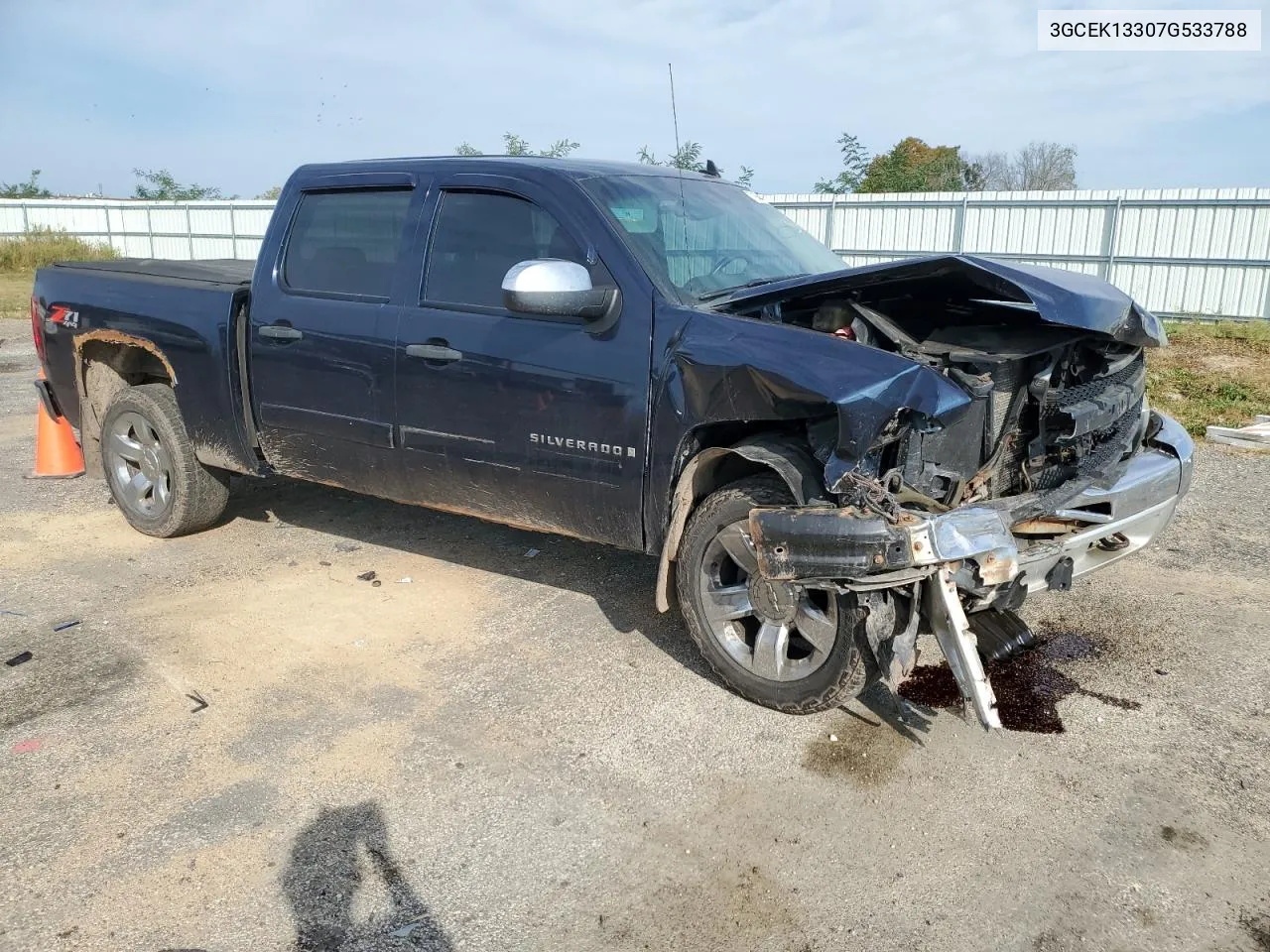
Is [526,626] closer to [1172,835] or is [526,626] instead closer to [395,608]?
[395,608]

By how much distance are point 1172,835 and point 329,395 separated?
3797 mm

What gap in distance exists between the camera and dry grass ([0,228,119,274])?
27188mm

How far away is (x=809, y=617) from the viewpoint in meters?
3.51

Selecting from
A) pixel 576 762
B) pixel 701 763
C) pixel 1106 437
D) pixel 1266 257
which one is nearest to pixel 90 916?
pixel 576 762

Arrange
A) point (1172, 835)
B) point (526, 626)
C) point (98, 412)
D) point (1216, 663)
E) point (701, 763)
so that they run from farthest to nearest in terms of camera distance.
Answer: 1. point (98, 412)
2. point (526, 626)
3. point (1216, 663)
4. point (701, 763)
5. point (1172, 835)

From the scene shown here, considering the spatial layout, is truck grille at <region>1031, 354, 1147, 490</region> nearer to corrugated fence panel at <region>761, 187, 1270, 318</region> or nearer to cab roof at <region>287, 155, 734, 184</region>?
cab roof at <region>287, 155, 734, 184</region>

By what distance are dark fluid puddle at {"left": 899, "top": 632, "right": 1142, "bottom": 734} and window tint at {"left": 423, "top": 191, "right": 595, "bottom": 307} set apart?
2252 mm

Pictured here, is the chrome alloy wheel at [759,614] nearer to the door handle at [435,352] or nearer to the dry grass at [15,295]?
the door handle at [435,352]

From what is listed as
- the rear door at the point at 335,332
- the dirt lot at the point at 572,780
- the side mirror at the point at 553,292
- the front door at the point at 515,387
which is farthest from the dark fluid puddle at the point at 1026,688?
the rear door at the point at 335,332

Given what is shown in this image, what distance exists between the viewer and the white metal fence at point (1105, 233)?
15695mm

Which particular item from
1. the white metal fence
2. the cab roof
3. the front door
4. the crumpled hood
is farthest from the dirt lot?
the white metal fence

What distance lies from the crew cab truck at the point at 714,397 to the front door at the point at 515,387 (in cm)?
1

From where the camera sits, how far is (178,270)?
5.76 metres

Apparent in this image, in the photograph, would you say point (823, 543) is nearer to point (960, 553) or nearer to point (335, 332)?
point (960, 553)
